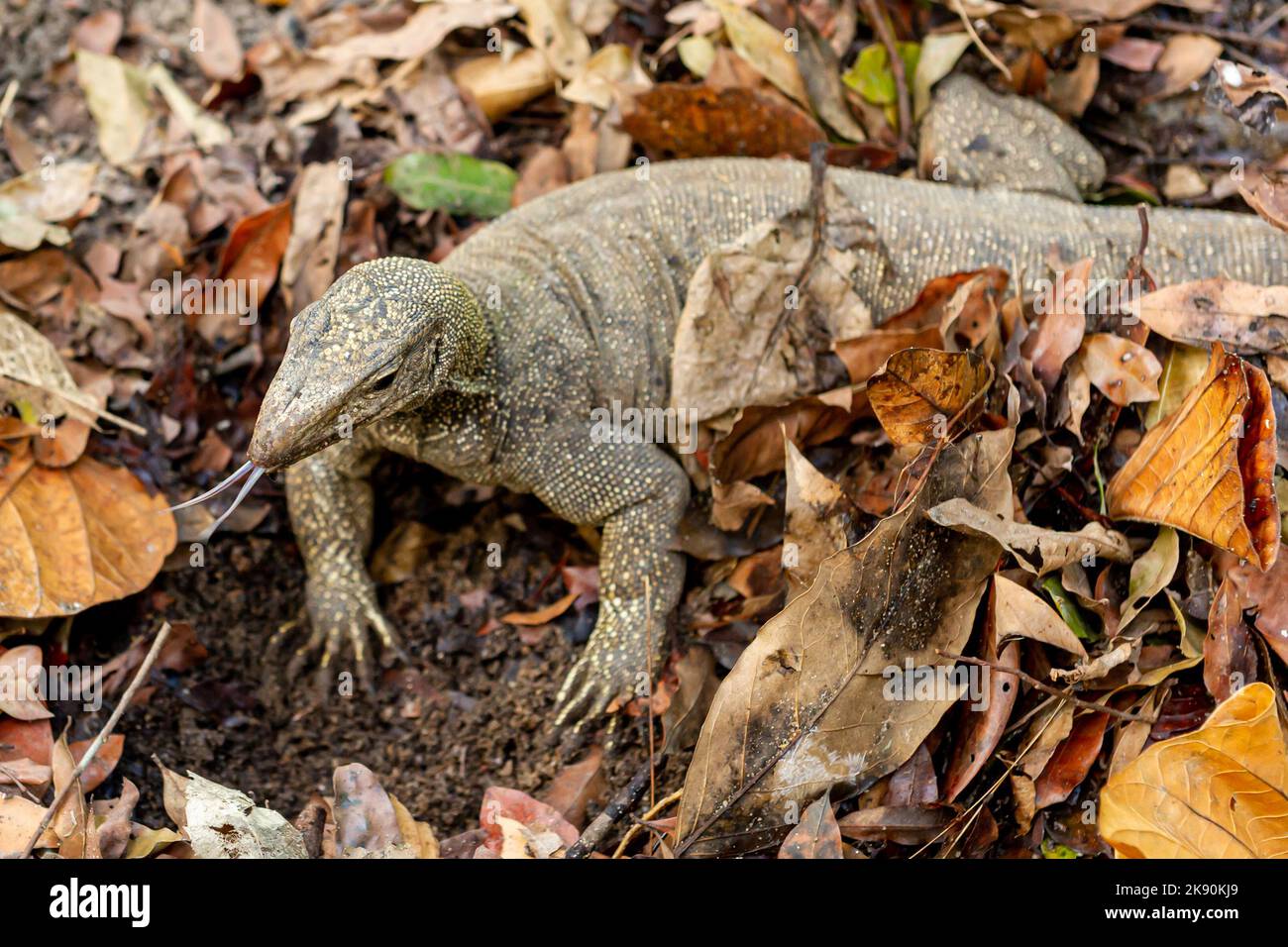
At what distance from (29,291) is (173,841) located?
2964 millimetres

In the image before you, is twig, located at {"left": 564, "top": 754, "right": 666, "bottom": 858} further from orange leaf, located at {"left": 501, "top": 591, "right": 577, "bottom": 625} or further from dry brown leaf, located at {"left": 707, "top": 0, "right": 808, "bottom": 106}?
dry brown leaf, located at {"left": 707, "top": 0, "right": 808, "bottom": 106}

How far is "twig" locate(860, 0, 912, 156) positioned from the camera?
589cm

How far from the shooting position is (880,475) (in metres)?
4.46

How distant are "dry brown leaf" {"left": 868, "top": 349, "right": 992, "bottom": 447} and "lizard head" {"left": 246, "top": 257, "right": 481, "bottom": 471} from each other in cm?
151

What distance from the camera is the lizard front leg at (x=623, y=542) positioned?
480cm

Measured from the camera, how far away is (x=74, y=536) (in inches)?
183

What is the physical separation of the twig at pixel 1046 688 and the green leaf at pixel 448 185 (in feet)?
10.7

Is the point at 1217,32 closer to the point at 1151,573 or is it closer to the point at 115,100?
the point at 1151,573

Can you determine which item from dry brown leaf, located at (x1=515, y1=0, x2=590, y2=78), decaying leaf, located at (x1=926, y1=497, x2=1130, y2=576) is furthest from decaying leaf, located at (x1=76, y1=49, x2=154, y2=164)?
decaying leaf, located at (x1=926, y1=497, x2=1130, y2=576)

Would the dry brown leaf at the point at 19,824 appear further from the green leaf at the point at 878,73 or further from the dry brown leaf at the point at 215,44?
the green leaf at the point at 878,73

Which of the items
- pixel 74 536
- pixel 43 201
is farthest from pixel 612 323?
pixel 43 201

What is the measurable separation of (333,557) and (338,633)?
1.08ft
